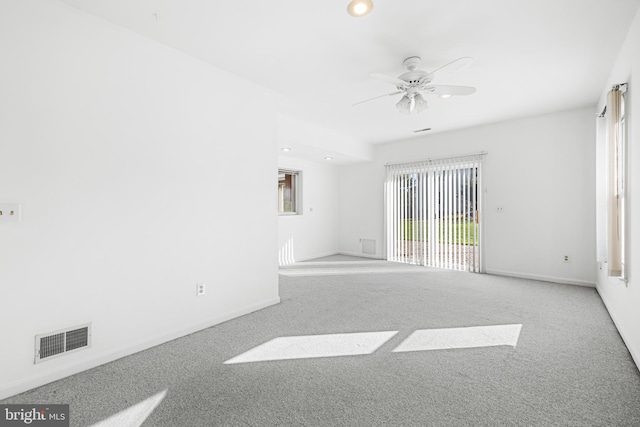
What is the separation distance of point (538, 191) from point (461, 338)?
11.2 feet

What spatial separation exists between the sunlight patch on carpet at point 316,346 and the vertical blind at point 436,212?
3.41 meters

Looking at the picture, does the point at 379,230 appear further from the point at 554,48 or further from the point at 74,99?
the point at 74,99

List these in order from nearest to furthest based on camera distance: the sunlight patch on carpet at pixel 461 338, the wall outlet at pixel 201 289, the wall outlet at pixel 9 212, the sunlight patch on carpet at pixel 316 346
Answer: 1. the wall outlet at pixel 9 212
2. the sunlight patch on carpet at pixel 316 346
3. the sunlight patch on carpet at pixel 461 338
4. the wall outlet at pixel 201 289

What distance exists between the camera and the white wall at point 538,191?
Answer: 14.7 feet

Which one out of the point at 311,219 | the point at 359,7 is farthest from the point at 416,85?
the point at 311,219

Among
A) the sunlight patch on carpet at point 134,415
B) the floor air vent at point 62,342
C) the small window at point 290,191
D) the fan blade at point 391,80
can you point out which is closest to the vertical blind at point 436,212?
the small window at point 290,191

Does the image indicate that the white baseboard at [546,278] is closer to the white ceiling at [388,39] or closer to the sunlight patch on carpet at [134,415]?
the white ceiling at [388,39]

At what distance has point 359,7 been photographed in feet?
7.15

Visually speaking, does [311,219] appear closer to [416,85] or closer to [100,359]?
[416,85]

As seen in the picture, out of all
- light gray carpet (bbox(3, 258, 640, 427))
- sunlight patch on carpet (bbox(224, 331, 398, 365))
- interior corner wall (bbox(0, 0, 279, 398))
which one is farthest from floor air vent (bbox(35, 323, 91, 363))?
sunlight patch on carpet (bbox(224, 331, 398, 365))

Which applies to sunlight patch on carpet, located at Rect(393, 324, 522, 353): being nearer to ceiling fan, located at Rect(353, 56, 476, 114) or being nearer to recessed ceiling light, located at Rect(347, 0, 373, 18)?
ceiling fan, located at Rect(353, 56, 476, 114)

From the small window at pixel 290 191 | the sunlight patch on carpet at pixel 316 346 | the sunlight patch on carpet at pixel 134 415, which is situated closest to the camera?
the sunlight patch on carpet at pixel 134 415

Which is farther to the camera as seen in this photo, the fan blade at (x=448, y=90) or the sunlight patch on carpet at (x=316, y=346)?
the fan blade at (x=448, y=90)

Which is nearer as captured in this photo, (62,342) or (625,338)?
(62,342)
